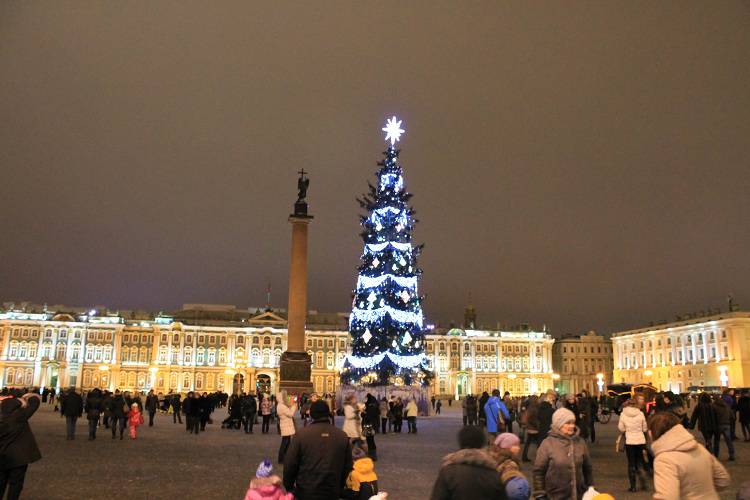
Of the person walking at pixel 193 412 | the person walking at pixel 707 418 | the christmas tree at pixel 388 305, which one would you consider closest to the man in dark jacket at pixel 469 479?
the person walking at pixel 707 418

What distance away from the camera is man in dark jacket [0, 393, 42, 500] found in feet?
26.5

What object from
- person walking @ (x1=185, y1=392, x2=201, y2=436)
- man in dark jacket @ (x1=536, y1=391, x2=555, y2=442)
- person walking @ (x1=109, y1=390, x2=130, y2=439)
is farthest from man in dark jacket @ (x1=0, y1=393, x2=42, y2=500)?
person walking @ (x1=185, y1=392, x2=201, y2=436)

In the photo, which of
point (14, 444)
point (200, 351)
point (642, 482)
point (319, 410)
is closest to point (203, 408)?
point (642, 482)

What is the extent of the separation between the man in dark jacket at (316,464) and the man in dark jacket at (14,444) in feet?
13.1

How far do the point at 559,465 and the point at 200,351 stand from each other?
9381cm

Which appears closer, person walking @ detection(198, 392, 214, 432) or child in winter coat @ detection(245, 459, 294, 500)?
child in winter coat @ detection(245, 459, 294, 500)

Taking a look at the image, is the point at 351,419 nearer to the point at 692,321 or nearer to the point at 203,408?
the point at 203,408

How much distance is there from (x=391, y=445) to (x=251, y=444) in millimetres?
3842

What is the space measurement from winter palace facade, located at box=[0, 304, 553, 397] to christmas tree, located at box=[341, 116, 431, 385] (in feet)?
189

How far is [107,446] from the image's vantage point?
18.4 m

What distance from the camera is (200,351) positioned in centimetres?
9588

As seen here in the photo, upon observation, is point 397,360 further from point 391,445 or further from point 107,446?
point 107,446

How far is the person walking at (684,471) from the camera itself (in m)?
4.77

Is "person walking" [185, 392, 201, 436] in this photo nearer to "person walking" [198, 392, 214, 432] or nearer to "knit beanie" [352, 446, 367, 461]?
"person walking" [198, 392, 214, 432]
